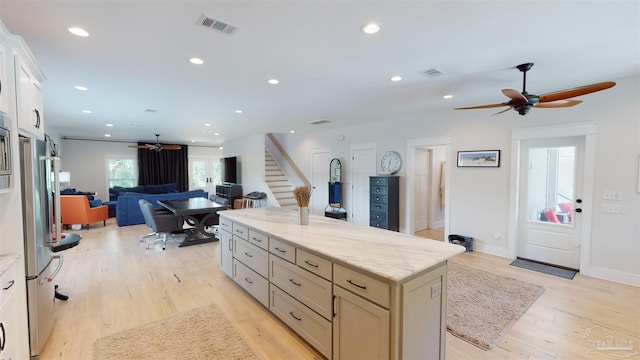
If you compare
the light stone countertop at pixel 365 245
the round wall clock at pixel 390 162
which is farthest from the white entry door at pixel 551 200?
the light stone countertop at pixel 365 245

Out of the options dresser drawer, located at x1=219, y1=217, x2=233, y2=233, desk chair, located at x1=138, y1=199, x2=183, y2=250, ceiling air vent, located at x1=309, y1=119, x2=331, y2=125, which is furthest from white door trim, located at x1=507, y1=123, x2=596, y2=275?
desk chair, located at x1=138, y1=199, x2=183, y2=250

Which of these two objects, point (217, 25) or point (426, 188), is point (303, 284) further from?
point (426, 188)

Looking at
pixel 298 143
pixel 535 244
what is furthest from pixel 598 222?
pixel 298 143

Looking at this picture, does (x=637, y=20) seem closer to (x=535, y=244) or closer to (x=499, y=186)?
(x=499, y=186)

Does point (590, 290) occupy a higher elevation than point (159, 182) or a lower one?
lower

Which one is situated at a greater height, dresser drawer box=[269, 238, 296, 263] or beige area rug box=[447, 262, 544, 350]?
dresser drawer box=[269, 238, 296, 263]

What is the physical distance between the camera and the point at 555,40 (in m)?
2.40

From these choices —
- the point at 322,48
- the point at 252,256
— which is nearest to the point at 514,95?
the point at 322,48

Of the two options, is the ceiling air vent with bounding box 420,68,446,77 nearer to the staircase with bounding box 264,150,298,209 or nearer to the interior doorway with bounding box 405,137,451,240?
the interior doorway with bounding box 405,137,451,240

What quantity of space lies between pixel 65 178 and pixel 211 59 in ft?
26.7

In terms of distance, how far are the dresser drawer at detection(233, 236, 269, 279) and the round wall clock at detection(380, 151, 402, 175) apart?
393 cm

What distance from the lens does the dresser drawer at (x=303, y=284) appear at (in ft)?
6.78

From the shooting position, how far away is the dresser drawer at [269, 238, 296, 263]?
93.9 inches

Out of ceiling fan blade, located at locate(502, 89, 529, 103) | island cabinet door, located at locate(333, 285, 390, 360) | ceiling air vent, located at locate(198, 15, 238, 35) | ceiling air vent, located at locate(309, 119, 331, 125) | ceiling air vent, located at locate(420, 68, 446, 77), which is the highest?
ceiling air vent, located at locate(309, 119, 331, 125)
